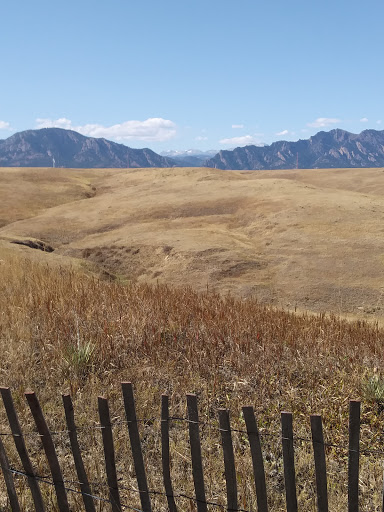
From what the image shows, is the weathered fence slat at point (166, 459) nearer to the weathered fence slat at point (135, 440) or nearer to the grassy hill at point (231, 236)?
the weathered fence slat at point (135, 440)

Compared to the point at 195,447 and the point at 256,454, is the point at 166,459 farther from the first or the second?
the point at 256,454

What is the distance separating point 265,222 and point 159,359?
1967 centimetres

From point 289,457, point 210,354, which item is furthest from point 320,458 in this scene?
point 210,354

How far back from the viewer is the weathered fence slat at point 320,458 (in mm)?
3135

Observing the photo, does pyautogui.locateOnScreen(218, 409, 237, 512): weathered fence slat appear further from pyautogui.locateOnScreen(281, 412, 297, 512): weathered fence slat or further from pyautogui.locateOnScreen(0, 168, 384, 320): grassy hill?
pyautogui.locateOnScreen(0, 168, 384, 320): grassy hill

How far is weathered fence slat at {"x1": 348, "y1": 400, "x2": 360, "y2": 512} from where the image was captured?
3170mm

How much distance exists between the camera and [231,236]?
24469 millimetres

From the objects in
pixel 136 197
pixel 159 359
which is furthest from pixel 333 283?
pixel 136 197

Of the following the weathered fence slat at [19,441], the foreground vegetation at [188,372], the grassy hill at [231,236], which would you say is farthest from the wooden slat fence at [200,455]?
the grassy hill at [231,236]

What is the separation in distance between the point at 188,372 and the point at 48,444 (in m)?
3.22

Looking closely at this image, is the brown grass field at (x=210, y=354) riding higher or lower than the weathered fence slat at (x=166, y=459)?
lower

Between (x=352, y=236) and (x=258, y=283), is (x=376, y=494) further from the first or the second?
(x=352, y=236)

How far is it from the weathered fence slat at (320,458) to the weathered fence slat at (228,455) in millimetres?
560

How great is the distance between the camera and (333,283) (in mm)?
18609
